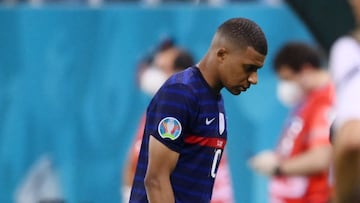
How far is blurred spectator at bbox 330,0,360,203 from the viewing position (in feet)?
10.2

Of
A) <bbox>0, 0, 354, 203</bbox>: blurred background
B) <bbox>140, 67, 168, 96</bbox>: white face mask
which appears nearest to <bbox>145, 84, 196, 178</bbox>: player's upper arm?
<bbox>140, 67, 168, 96</bbox>: white face mask

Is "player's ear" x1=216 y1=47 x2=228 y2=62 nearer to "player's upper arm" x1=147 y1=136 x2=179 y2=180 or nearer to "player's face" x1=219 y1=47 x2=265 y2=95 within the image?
"player's face" x1=219 y1=47 x2=265 y2=95

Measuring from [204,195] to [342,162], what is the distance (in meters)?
2.03

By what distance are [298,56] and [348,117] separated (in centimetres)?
426

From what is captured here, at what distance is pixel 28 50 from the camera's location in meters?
10.1

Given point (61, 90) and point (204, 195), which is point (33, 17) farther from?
point (204, 195)

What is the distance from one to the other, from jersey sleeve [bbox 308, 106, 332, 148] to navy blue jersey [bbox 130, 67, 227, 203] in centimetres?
199

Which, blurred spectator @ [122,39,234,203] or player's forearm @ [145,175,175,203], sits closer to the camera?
player's forearm @ [145,175,175,203]

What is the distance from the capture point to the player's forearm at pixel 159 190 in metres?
4.98

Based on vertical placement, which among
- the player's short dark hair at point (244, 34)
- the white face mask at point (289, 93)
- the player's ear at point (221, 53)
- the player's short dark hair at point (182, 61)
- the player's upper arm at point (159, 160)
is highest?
the player's short dark hair at point (182, 61)

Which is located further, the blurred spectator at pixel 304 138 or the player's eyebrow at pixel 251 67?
the blurred spectator at pixel 304 138

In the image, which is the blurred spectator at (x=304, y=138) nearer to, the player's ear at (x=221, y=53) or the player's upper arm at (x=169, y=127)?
the player's ear at (x=221, y=53)

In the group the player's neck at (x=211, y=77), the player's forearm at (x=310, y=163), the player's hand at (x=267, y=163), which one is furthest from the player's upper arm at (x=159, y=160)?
the player's hand at (x=267, y=163)

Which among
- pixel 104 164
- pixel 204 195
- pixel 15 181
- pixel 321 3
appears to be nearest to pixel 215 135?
pixel 204 195
